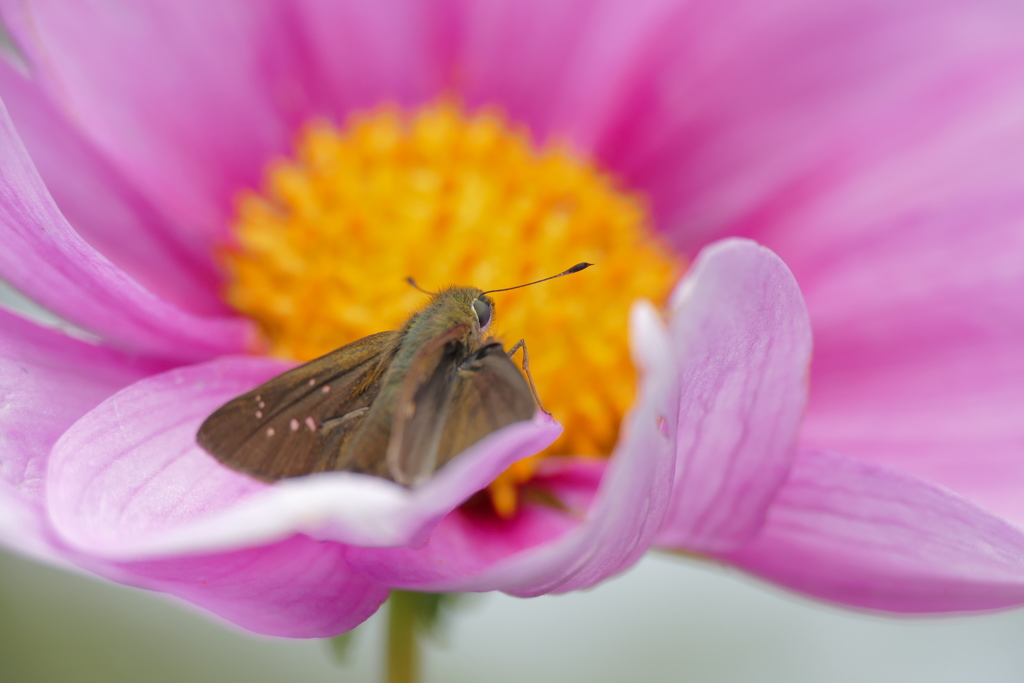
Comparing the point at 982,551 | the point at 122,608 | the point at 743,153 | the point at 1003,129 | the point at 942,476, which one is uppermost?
the point at 743,153

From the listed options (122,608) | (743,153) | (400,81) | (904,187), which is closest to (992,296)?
(904,187)

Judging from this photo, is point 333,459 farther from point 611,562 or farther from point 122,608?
point 122,608

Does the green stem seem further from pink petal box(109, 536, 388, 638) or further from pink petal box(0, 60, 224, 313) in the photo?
A: pink petal box(0, 60, 224, 313)

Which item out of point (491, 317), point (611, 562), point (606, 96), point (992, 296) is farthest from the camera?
point (606, 96)

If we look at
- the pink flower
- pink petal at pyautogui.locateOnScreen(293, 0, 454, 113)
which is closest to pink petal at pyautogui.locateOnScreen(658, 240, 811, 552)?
the pink flower

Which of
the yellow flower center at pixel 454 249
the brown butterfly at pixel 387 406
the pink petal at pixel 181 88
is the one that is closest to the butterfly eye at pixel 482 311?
the brown butterfly at pixel 387 406

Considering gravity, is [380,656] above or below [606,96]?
below
